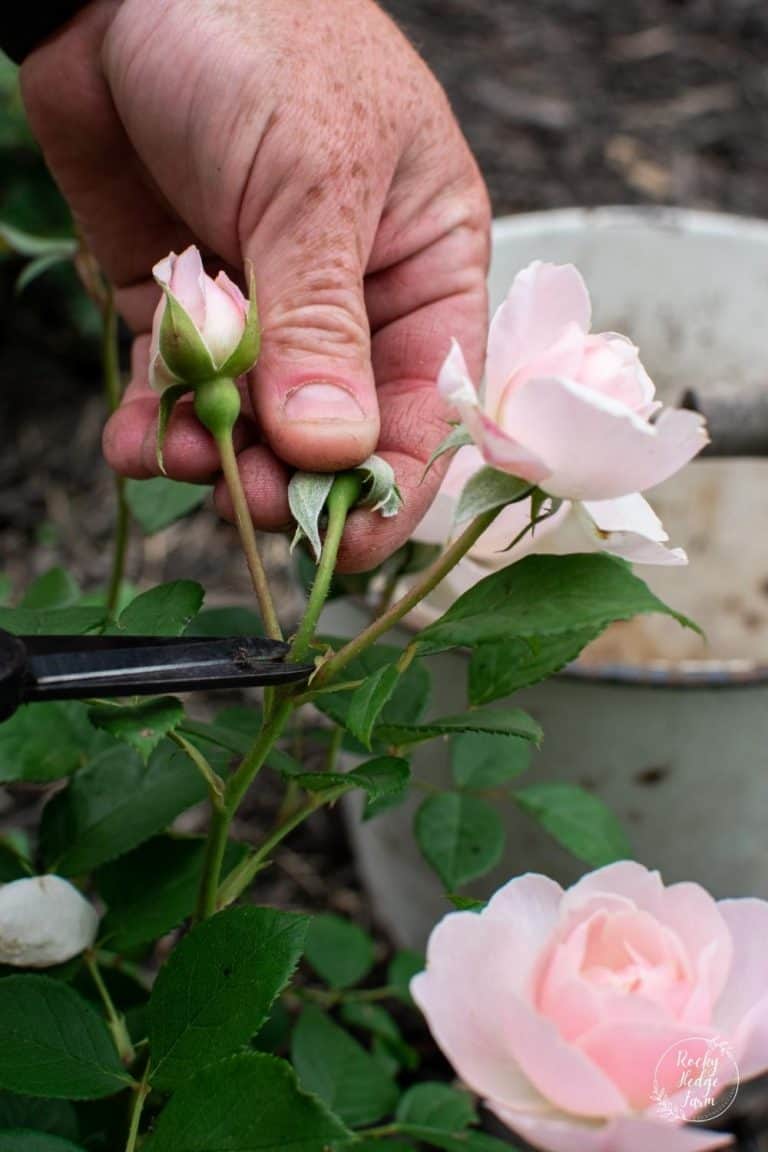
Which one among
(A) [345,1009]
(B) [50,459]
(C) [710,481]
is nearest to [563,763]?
(A) [345,1009]

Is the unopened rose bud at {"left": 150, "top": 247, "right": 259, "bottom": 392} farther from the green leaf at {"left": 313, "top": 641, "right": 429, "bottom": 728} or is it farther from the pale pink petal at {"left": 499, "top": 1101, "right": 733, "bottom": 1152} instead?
the pale pink petal at {"left": 499, "top": 1101, "right": 733, "bottom": 1152}

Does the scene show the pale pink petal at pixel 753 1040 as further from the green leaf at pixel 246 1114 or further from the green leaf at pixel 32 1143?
the green leaf at pixel 32 1143

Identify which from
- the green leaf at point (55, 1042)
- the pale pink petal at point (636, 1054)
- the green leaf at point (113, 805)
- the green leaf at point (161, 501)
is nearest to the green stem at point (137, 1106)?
the green leaf at point (55, 1042)

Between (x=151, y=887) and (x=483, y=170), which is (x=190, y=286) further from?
(x=483, y=170)

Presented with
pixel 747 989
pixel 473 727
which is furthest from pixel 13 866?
pixel 747 989

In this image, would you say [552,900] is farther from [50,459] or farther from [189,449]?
[50,459]

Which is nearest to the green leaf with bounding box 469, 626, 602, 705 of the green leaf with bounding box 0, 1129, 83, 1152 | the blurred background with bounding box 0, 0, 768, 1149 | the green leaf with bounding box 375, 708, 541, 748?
the green leaf with bounding box 375, 708, 541, 748
